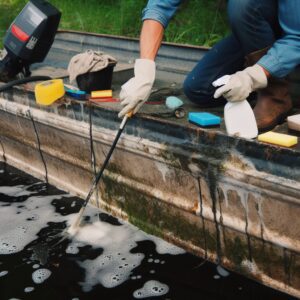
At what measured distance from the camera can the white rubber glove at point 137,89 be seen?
7.79 ft

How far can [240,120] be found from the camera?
83.2 inches

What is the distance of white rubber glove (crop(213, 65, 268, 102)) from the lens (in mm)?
2061

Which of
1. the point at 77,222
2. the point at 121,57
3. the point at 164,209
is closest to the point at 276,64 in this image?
the point at 164,209

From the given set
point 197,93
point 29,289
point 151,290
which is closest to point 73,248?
point 29,289

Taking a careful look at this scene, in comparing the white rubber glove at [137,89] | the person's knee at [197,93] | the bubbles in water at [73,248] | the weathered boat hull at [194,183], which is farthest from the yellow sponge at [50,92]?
the bubbles in water at [73,248]

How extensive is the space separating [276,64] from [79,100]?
4.34 feet

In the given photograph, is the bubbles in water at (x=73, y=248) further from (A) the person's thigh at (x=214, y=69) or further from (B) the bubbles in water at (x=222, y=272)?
(A) the person's thigh at (x=214, y=69)

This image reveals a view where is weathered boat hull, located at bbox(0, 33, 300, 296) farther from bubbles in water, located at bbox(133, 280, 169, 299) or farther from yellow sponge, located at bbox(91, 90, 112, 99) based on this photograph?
bubbles in water, located at bbox(133, 280, 169, 299)

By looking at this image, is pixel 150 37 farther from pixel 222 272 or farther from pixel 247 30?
pixel 222 272

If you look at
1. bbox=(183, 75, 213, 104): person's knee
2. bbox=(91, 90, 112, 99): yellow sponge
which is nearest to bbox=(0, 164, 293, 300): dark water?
bbox=(91, 90, 112, 99): yellow sponge

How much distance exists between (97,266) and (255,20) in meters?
1.58

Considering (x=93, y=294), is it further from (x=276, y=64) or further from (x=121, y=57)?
(x=121, y=57)

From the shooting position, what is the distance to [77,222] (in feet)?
9.32

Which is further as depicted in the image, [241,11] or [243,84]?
[241,11]
